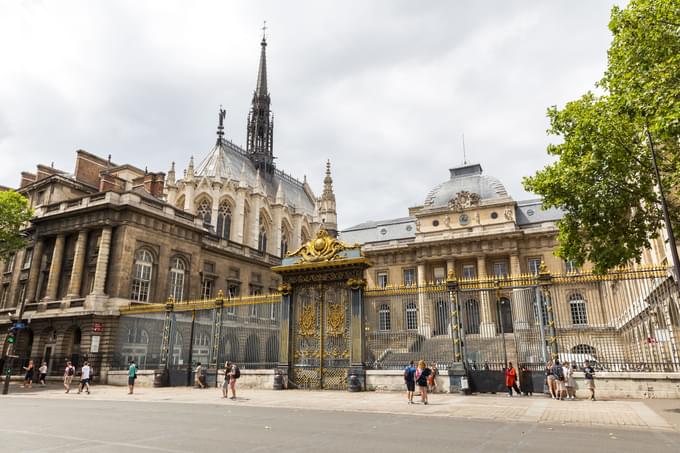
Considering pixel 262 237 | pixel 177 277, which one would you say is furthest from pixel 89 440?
pixel 262 237

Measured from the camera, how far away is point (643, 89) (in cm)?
1064

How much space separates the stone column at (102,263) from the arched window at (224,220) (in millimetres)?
20235

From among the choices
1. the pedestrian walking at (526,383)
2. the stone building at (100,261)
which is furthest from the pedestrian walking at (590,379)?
the stone building at (100,261)

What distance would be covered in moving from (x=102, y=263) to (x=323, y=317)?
16733mm

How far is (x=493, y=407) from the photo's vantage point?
37.9 feet

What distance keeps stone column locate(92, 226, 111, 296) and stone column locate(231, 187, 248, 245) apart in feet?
65.1

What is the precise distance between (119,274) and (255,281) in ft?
43.9

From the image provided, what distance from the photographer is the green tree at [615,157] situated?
11602mm

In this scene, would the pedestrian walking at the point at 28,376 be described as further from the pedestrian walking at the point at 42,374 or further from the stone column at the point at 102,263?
the stone column at the point at 102,263

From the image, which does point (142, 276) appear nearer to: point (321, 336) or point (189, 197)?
point (321, 336)

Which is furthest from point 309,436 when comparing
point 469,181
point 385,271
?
point 469,181

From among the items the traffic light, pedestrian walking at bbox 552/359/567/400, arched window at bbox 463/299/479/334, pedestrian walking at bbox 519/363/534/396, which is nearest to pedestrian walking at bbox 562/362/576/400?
pedestrian walking at bbox 552/359/567/400

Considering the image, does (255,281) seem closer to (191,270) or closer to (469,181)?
(191,270)

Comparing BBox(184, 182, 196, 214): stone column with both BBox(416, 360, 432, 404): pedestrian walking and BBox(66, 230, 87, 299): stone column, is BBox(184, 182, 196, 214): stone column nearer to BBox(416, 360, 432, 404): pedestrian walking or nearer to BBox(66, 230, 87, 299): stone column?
BBox(66, 230, 87, 299): stone column
